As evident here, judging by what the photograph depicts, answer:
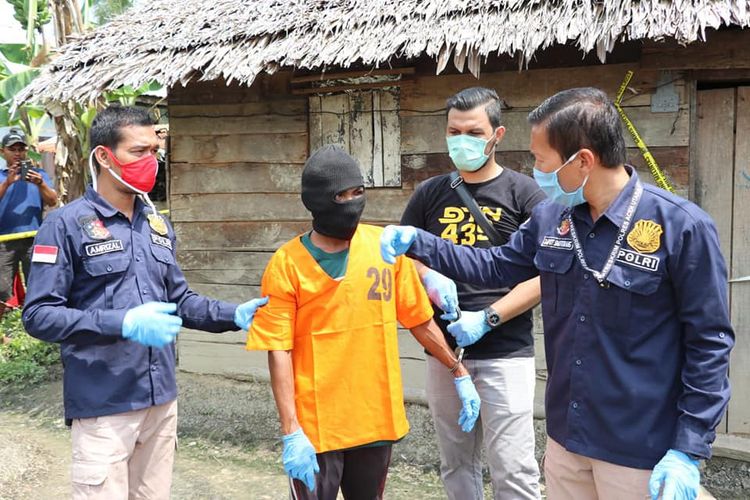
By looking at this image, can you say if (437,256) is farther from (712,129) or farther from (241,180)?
(241,180)

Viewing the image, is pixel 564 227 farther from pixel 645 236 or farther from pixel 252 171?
pixel 252 171

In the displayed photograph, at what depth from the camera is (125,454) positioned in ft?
9.16

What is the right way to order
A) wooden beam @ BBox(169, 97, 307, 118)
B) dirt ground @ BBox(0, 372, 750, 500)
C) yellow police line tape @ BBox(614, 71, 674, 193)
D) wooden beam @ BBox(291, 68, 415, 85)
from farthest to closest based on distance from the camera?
wooden beam @ BBox(169, 97, 307, 118) → wooden beam @ BBox(291, 68, 415, 85) → yellow police line tape @ BBox(614, 71, 674, 193) → dirt ground @ BBox(0, 372, 750, 500)

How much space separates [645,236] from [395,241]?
96 centimetres

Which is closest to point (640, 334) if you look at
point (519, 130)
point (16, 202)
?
point (519, 130)

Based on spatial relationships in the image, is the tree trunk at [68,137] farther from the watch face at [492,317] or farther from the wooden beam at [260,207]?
the watch face at [492,317]

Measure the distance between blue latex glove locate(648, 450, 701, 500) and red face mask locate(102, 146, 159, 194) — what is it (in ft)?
7.36

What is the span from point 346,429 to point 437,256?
29.4 inches

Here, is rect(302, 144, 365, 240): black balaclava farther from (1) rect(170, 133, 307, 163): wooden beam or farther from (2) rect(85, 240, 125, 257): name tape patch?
(1) rect(170, 133, 307, 163): wooden beam

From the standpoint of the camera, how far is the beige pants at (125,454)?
8.80ft

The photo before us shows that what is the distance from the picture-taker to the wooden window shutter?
5641 mm

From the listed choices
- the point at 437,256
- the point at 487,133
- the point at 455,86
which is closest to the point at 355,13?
the point at 455,86

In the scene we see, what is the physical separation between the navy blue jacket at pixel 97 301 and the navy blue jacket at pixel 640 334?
162 centimetres

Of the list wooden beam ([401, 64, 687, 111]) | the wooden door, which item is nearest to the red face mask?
wooden beam ([401, 64, 687, 111])
